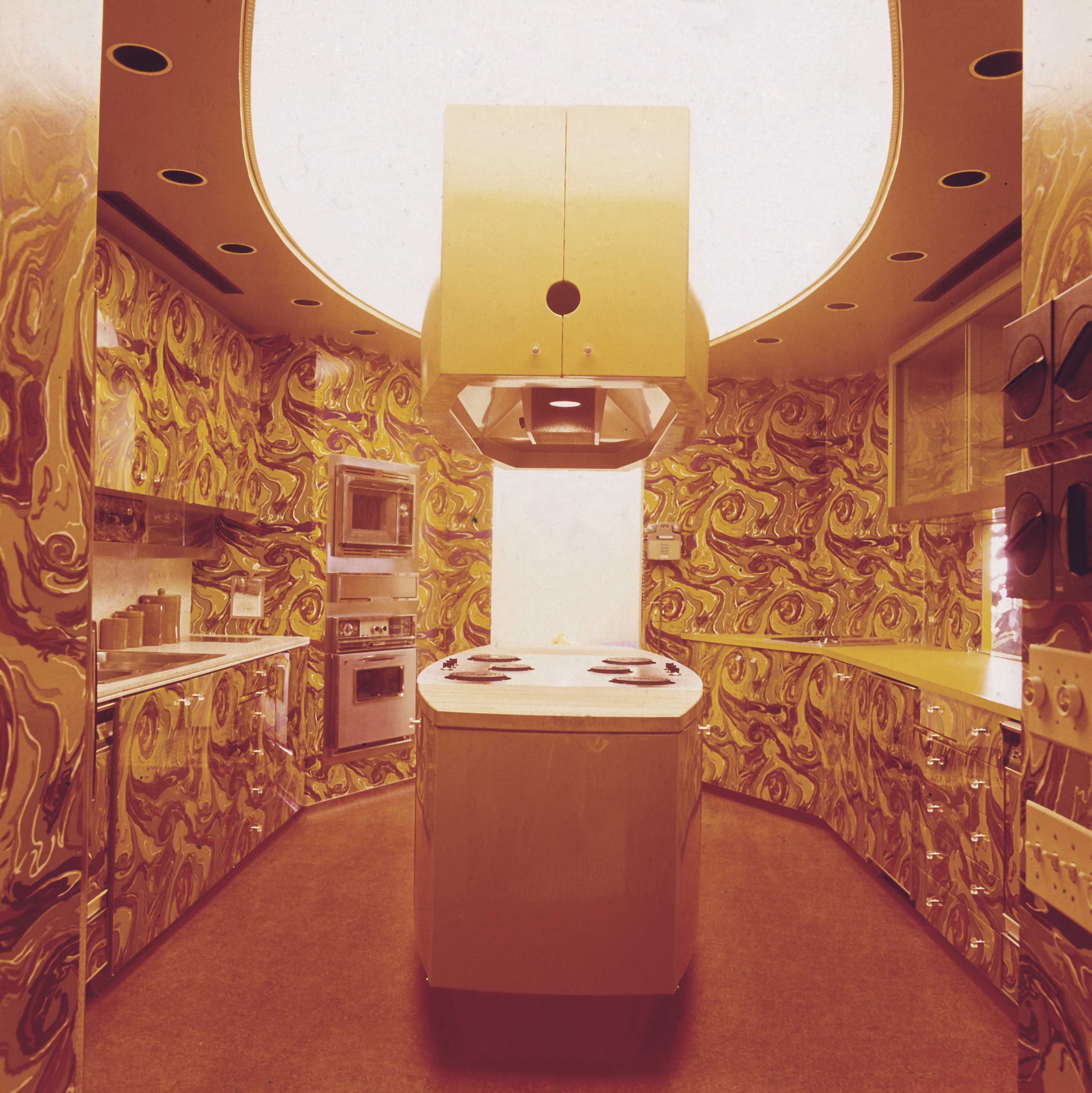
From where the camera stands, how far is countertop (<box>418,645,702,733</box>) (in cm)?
190

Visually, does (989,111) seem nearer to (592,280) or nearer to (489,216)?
(592,280)

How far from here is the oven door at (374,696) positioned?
4.12 metres

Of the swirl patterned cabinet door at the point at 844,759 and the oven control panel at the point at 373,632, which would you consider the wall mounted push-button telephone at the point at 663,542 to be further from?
the oven control panel at the point at 373,632

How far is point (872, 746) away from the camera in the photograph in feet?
10.4

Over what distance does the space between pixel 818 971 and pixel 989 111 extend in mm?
2438

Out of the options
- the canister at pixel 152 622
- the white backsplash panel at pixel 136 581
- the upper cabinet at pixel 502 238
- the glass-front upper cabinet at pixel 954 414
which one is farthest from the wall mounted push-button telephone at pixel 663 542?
the upper cabinet at pixel 502 238

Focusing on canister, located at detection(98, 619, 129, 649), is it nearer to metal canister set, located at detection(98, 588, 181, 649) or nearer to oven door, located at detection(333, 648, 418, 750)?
metal canister set, located at detection(98, 588, 181, 649)

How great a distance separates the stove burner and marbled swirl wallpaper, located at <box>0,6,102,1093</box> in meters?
1.34

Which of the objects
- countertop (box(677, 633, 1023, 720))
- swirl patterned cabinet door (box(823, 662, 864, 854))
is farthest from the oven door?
swirl patterned cabinet door (box(823, 662, 864, 854))

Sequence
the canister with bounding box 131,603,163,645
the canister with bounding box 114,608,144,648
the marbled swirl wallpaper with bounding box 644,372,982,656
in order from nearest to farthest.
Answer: the canister with bounding box 114,608,144,648 < the canister with bounding box 131,603,163,645 < the marbled swirl wallpaper with bounding box 644,372,982,656

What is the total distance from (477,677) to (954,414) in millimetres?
2431

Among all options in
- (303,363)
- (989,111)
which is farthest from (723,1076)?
(303,363)

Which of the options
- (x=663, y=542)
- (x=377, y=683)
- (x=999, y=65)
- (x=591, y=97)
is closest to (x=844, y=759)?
(x=663, y=542)

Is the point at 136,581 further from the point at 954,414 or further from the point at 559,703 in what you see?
the point at 954,414
